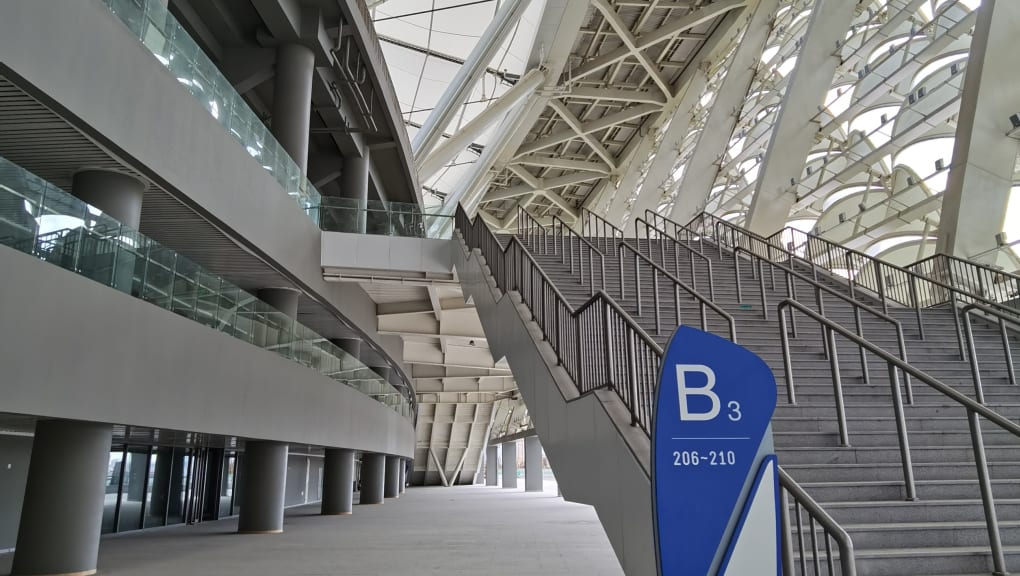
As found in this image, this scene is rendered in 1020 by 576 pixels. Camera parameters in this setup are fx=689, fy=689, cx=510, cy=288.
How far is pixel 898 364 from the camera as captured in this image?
203 inches

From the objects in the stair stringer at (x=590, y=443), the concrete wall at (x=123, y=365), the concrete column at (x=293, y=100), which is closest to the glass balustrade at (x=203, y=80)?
the concrete column at (x=293, y=100)

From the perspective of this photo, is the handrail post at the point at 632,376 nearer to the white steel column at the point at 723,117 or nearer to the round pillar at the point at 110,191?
the round pillar at the point at 110,191

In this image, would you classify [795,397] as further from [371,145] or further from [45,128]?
[371,145]

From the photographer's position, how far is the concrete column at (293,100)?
47.7ft

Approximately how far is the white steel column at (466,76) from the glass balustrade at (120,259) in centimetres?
977

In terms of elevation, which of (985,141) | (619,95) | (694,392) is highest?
(619,95)

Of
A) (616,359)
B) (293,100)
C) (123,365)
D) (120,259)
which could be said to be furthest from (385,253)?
(616,359)

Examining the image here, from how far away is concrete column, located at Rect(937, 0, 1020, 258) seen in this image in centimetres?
1533

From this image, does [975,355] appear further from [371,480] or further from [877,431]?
[371,480]

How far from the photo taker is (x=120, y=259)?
7.84 metres

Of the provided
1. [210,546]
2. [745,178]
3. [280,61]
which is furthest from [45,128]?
[745,178]

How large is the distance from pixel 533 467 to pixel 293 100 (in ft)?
95.0

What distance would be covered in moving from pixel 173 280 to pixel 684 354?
25.9 ft

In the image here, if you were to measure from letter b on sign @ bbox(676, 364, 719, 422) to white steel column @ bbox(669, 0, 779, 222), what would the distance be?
28473 millimetres
